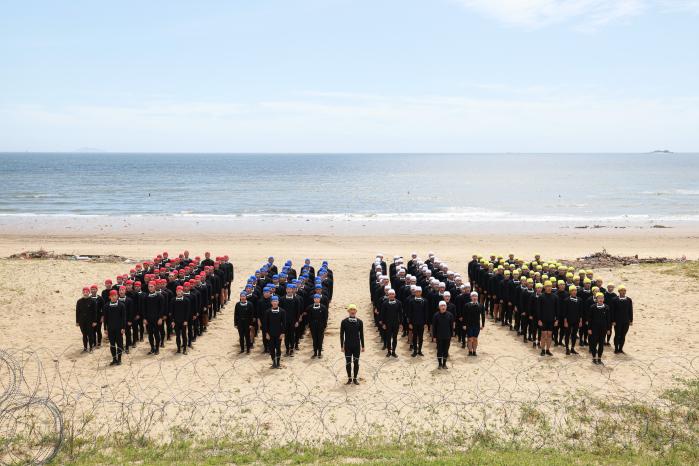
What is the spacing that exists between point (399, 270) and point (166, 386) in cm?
862

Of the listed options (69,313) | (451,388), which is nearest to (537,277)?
(451,388)

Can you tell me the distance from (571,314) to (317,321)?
21.4ft

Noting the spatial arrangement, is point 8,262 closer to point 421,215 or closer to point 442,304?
point 442,304

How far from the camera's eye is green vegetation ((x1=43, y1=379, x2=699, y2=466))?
9.07 meters

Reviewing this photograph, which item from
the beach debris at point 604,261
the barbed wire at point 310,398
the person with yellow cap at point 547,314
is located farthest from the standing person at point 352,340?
the beach debris at point 604,261

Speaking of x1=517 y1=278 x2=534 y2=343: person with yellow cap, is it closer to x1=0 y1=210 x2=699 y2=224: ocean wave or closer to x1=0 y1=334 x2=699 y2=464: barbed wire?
x1=0 y1=334 x2=699 y2=464: barbed wire

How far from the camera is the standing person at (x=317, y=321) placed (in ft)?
47.3

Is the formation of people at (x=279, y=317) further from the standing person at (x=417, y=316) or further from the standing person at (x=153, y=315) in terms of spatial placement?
the standing person at (x=417, y=316)

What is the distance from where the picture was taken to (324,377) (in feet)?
44.0

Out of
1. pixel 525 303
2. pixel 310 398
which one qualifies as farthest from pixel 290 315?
pixel 525 303

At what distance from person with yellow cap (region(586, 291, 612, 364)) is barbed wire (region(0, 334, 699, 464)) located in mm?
485

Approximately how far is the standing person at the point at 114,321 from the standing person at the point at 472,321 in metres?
8.70

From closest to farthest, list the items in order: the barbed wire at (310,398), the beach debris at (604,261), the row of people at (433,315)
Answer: the barbed wire at (310,398) < the row of people at (433,315) < the beach debris at (604,261)

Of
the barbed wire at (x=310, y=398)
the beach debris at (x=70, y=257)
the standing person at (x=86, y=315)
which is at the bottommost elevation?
the beach debris at (x=70, y=257)
